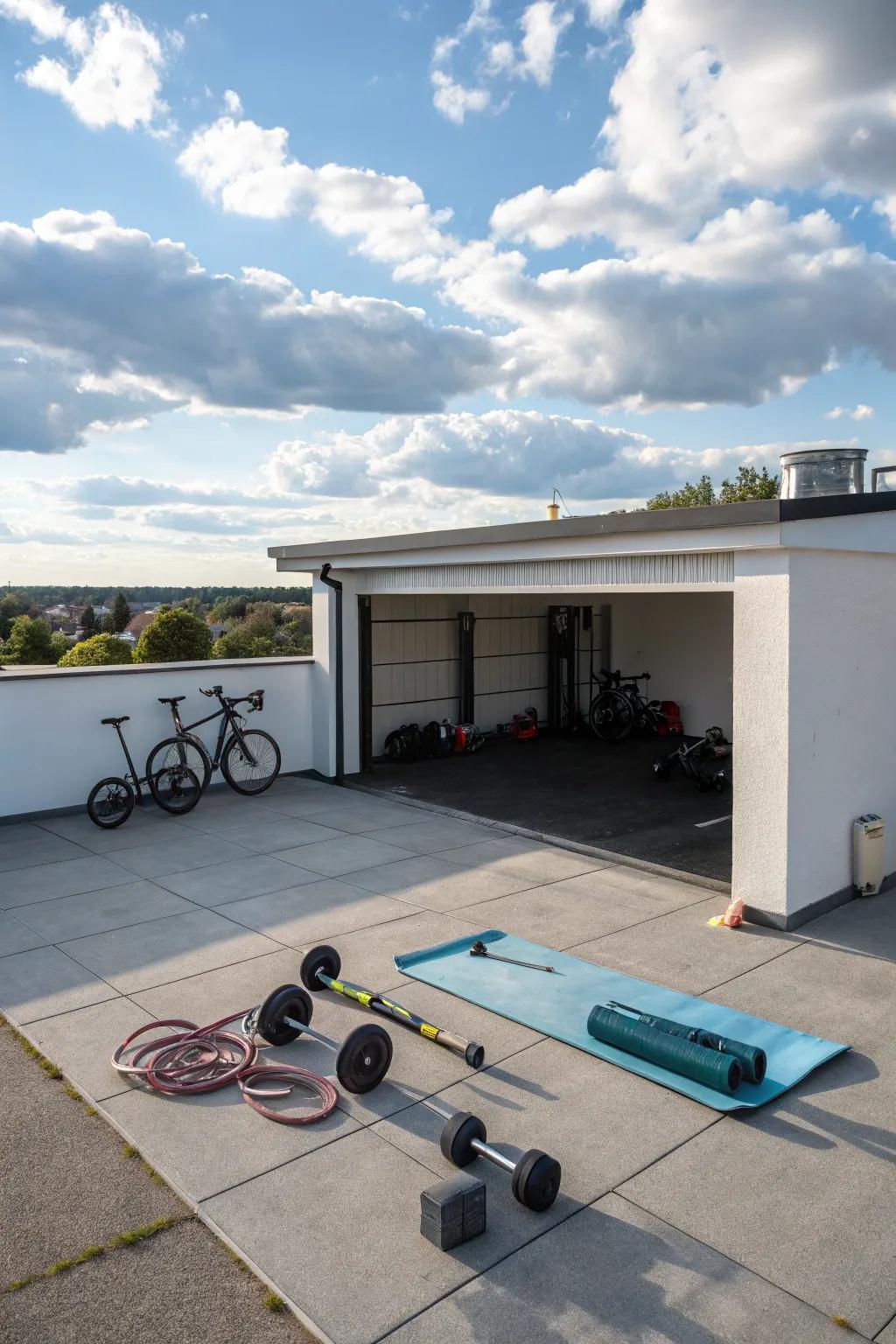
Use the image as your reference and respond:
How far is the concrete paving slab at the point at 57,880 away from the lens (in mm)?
6984

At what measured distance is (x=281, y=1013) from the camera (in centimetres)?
449

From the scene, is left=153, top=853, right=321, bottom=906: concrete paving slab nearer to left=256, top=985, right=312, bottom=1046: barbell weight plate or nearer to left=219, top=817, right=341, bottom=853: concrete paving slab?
left=219, top=817, right=341, bottom=853: concrete paving slab

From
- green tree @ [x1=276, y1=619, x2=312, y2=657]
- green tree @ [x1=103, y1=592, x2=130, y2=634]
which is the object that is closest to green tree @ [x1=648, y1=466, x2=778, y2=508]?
green tree @ [x1=276, y1=619, x2=312, y2=657]

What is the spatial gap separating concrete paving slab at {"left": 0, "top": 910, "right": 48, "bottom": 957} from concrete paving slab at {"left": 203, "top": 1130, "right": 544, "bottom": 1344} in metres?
3.18

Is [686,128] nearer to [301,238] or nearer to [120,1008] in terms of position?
[301,238]

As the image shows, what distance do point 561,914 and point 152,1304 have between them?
13.5ft

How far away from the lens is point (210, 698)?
10617mm

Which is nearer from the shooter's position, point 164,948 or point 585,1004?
point 585,1004

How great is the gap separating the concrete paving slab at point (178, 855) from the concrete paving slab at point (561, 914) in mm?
2597

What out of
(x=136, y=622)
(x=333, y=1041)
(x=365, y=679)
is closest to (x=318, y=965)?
(x=333, y=1041)

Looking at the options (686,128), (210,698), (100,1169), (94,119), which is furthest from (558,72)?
(100,1169)

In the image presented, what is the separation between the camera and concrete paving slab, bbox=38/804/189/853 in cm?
851

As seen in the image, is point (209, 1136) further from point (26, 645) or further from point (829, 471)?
point (26, 645)

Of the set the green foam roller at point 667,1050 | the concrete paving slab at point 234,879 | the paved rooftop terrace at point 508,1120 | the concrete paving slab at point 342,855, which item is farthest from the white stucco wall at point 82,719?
the green foam roller at point 667,1050
